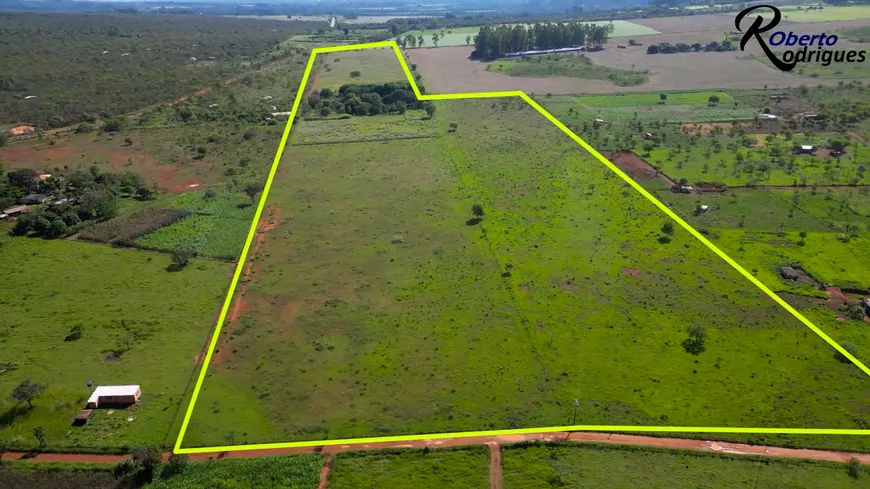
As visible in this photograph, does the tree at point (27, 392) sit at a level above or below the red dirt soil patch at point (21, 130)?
below

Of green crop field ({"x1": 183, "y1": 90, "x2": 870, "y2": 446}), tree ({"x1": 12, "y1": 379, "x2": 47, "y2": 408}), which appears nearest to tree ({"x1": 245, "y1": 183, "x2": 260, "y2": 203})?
green crop field ({"x1": 183, "y1": 90, "x2": 870, "y2": 446})

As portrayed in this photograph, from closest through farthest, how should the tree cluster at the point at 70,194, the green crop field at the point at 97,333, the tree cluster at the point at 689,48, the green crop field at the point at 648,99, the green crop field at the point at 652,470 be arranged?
the green crop field at the point at 652,470 < the green crop field at the point at 97,333 < the tree cluster at the point at 70,194 < the green crop field at the point at 648,99 < the tree cluster at the point at 689,48

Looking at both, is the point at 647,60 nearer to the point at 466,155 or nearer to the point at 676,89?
the point at 676,89

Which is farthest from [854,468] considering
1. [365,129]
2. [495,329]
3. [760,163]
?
[365,129]

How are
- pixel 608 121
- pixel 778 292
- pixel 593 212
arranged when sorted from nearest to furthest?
pixel 778 292 → pixel 593 212 → pixel 608 121

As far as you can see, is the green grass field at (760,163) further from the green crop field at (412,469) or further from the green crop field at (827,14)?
the green crop field at (827,14)

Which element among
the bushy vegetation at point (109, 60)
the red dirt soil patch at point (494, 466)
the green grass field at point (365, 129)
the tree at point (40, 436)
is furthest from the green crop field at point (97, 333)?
the bushy vegetation at point (109, 60)

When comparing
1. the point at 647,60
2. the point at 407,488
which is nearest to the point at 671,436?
the point at 407,488
